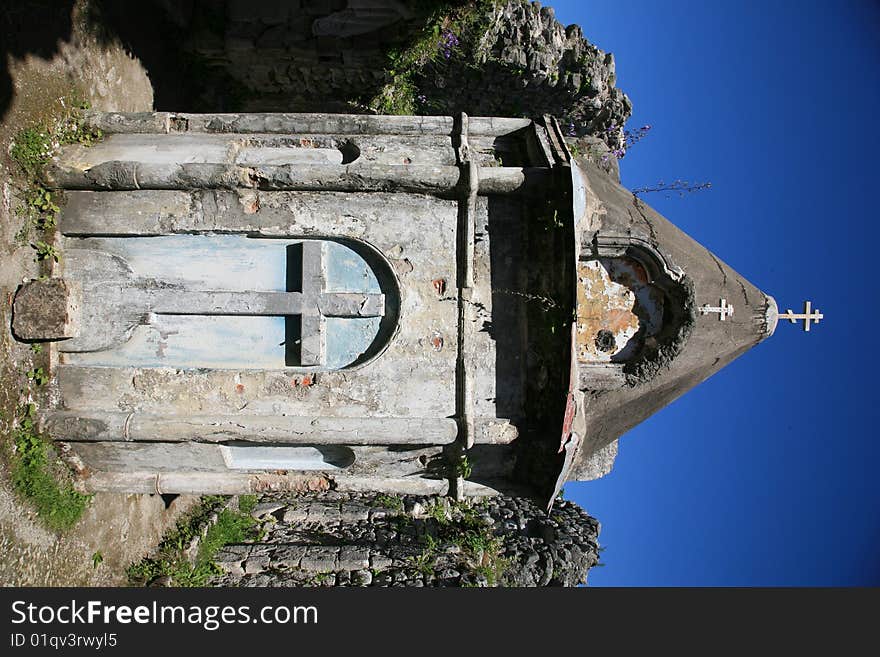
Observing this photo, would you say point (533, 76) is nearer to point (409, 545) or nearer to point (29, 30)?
point (29, 30)

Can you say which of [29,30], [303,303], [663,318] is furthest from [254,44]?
[663,318]

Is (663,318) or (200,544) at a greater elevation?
(663,318)

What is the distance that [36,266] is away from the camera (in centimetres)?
549

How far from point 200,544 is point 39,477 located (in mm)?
5181

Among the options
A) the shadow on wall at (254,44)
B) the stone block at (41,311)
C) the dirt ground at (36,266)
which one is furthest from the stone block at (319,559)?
the shadow on wall at (254,44)

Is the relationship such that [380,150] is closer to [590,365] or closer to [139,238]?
[139,238]

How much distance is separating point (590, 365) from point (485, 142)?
238 centimetres

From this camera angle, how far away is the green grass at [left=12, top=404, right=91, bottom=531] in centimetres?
549

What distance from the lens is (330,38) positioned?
9305mm

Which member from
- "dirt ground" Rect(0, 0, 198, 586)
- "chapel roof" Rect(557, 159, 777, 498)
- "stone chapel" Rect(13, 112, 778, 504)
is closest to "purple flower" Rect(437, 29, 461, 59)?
"dirt ground" Rect(0, 0, 198, 586)

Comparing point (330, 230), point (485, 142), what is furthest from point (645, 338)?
point (330, 230)

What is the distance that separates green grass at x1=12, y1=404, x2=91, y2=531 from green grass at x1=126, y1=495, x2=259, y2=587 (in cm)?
251

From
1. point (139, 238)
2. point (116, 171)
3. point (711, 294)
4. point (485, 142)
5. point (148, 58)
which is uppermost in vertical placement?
point (148, 58)

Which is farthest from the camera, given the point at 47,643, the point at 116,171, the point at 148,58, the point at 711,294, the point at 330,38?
the point at 330,38
